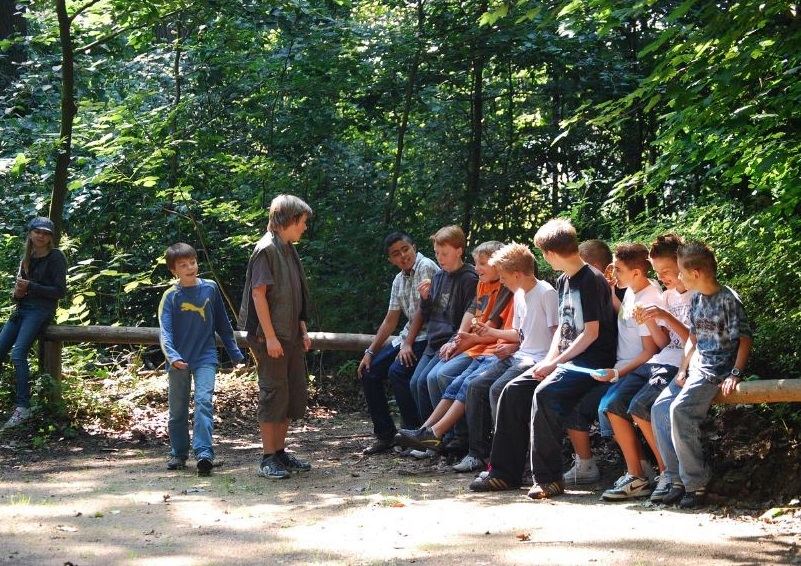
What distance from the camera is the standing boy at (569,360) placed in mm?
6148

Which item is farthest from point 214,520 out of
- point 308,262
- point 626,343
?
point 308,262

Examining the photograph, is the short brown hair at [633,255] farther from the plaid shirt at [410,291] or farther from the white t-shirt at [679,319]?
the plaid shirt at [410,291]

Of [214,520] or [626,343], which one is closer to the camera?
[214,520]

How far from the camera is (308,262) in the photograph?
11.2 meters

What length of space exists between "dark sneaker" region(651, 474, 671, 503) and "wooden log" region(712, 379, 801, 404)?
1.88 feet

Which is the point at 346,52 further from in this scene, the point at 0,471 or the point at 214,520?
the point at 214,520

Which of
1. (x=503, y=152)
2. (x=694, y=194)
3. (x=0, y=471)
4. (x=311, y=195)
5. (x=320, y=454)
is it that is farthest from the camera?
(x=503, y=152)

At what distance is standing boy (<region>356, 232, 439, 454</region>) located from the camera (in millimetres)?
8039

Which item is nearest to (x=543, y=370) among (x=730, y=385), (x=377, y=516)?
(x=730, y=385)

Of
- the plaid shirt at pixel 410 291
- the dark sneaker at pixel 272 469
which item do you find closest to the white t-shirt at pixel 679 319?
the plaid shirt at pixel 410 291

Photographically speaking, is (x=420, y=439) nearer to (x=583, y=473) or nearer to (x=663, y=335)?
(x=583, y=473)

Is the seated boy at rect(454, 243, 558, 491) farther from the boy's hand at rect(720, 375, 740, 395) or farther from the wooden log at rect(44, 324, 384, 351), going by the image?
the wooden log at rect(44, 324, 384, 351)

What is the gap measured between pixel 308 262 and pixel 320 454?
346 cm

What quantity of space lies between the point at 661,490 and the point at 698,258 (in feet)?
4.35
